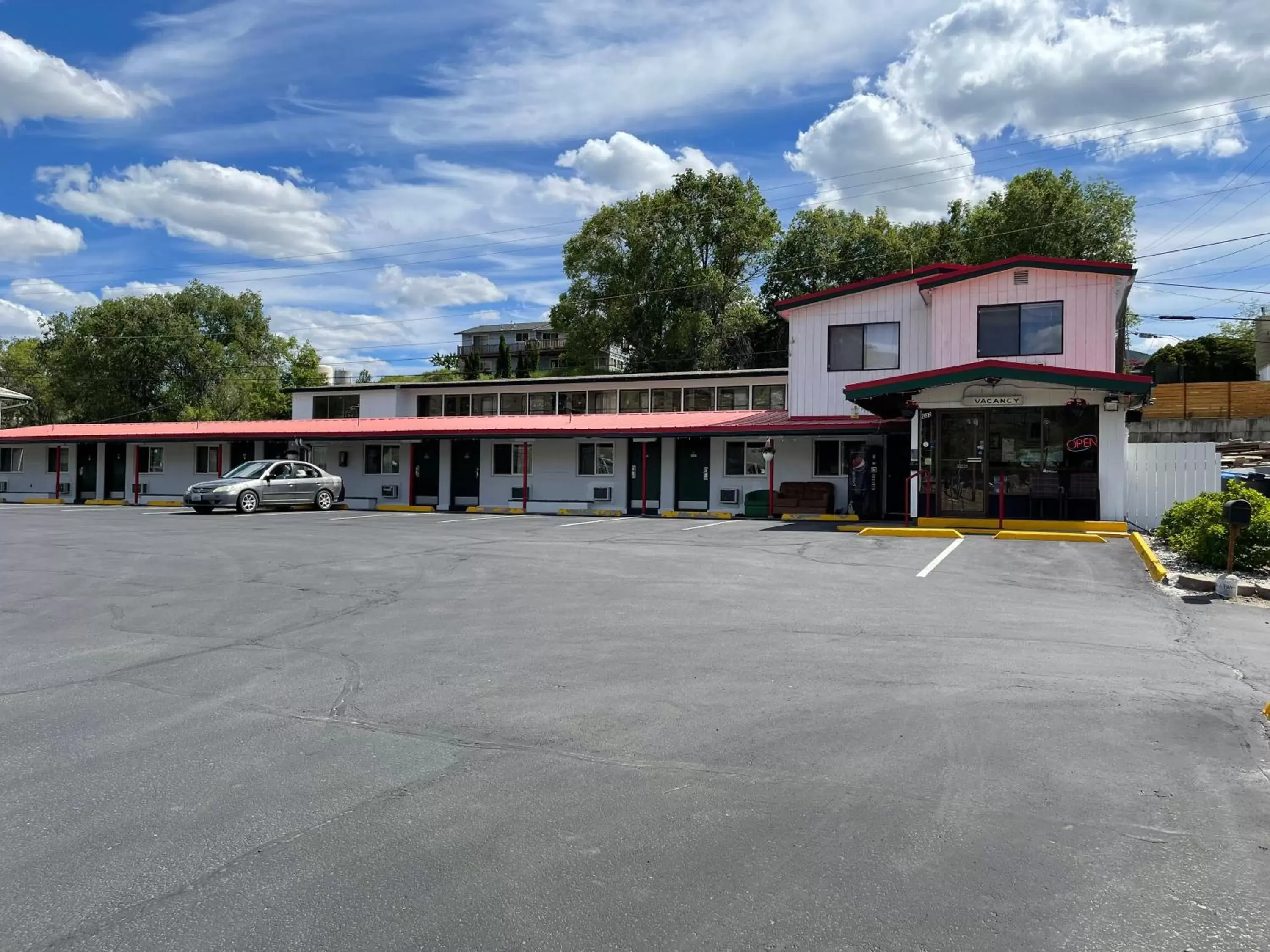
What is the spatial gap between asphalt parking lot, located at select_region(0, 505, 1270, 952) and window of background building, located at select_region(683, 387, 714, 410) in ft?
80.6

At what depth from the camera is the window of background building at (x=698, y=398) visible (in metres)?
34.2

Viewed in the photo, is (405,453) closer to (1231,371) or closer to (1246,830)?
(1246,830)

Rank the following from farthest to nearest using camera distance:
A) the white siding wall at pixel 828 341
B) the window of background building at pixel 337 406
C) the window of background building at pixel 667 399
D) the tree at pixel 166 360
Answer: the tree at pixel 166 360
the window of background building at pixel 337 406
the window of background building at pixel 667 399
the white siding wall at pixel 828 341

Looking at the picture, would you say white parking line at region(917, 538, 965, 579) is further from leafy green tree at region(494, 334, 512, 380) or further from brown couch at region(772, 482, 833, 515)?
leafy green tree at region(494, 334, 512, 380)

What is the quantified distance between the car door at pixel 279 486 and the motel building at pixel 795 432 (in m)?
0.18

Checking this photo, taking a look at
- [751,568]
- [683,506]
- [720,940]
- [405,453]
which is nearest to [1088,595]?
[751,568]

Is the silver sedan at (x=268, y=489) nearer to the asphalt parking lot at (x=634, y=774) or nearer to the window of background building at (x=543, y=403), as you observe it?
the window of background building at (x=543, y=403)

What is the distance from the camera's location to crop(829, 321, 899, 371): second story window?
949 inches

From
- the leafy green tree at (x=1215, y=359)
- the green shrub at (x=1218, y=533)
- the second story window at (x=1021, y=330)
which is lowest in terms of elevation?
the green shrub at (x=1218, y=533)

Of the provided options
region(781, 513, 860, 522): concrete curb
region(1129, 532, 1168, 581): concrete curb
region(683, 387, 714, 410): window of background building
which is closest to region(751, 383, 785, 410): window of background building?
region(683, 387, 714, 410): window of background building

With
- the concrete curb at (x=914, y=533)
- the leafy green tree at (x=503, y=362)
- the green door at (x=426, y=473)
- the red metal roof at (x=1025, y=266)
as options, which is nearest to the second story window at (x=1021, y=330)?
the red metal roof at (x=1025, y=266)

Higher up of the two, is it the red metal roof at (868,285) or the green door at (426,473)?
the red metal roof at (868,285)

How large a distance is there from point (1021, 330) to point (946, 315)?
1.78 meters

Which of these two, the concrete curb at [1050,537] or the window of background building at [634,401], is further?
the window of background building at [634,401]
